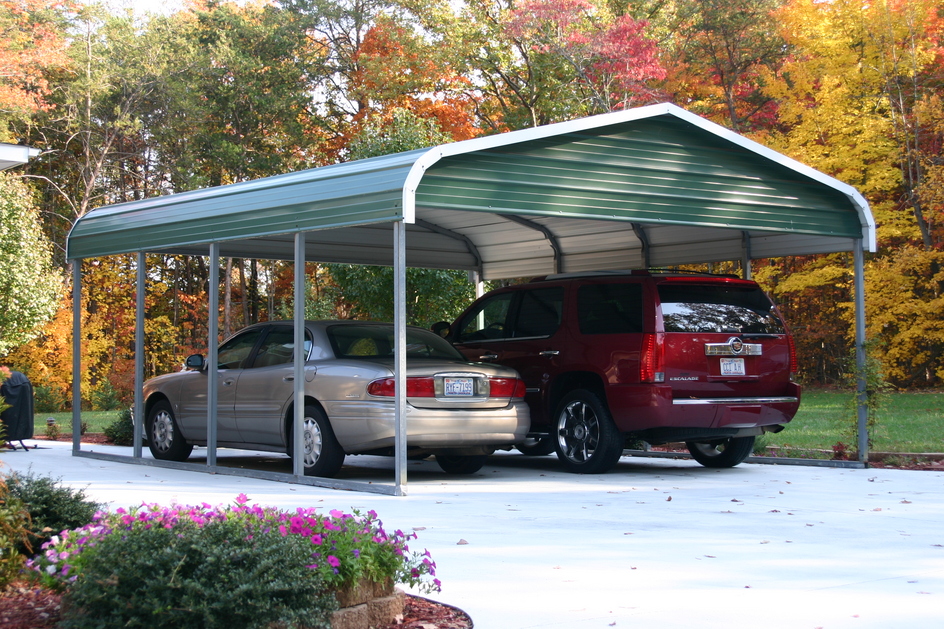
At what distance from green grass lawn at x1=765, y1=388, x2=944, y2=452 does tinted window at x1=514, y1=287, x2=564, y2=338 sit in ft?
11.5

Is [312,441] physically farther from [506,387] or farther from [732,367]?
[732,367]

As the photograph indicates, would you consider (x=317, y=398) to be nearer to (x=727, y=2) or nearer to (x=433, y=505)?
(x=433, y=505)

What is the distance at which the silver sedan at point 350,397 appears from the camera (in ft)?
33.8

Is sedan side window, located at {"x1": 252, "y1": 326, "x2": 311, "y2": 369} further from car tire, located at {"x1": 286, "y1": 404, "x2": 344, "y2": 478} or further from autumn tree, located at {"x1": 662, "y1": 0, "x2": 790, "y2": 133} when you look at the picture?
autumn tree, located at {"x1": 662, "y1": 0, "x2": 790, "y2": 133}

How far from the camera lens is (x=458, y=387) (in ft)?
34.7

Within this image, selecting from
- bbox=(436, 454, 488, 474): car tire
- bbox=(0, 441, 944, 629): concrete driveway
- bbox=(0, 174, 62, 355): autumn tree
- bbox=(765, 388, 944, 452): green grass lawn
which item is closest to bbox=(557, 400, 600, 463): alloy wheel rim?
bbox=(0, 441, 944, 629): concrete driveway

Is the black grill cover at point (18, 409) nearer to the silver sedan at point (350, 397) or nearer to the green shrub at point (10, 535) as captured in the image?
the silver sedan at point (350, 397)

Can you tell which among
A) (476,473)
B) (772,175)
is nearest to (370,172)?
(476,473)

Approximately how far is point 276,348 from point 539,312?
9.27 ft

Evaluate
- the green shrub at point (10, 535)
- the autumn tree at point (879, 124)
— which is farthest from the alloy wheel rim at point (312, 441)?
the autumn tree at point (879, 124)

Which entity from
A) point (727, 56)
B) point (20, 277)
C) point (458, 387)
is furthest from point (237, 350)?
point (727, 56)

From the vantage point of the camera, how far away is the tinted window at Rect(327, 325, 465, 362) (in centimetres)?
1113

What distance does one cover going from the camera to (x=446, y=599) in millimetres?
5387

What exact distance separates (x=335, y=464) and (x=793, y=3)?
24.6 meters
